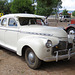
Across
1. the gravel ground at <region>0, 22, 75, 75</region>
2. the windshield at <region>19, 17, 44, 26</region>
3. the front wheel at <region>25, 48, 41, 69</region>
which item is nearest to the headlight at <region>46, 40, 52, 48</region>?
the front wheel at <region>25, 48, 41, 69</region>

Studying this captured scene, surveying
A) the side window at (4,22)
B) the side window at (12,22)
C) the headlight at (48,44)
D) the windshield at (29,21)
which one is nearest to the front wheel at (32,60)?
the headlight at (48,44)

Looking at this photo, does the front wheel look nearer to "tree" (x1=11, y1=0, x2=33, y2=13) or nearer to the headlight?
the headlight

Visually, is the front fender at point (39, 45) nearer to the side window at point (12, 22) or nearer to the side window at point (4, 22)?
the side window at point (12, 22)

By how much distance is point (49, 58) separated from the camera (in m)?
3.66

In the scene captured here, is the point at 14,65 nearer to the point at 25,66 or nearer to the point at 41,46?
the point at 25,66

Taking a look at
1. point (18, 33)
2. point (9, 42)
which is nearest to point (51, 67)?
point (18, 33)

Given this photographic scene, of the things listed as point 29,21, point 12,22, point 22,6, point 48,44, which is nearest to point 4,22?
point 12,22

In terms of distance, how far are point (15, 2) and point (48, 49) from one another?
37.3 metres

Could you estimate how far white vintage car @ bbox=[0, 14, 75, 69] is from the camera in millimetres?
3662

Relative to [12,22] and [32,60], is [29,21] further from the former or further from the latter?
[32,60]

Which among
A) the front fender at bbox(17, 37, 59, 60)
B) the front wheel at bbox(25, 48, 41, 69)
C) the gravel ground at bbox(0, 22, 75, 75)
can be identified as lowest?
the gravel ground at bbox(0, 22, 75, 75)

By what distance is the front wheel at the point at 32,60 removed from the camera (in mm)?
3842

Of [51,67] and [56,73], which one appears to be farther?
[51,67]

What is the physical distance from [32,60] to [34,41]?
26.5 inches
